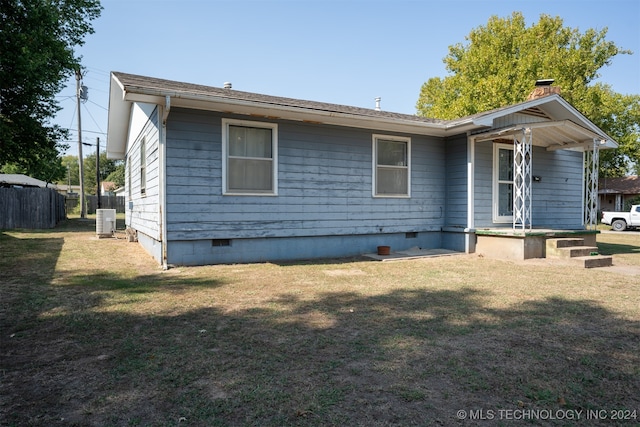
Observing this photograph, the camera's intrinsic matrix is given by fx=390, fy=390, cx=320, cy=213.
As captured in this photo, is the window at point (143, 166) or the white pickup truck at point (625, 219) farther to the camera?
the white pickup truck at point (625, 219)

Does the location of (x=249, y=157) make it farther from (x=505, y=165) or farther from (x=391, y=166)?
(x=505, y=165)

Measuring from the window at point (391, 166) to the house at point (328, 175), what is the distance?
1.1 inches

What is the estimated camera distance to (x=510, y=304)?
4.66m

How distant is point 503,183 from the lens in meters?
9.94

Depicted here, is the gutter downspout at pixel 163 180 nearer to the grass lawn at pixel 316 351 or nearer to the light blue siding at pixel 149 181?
the light blue siding at pixel 149 181

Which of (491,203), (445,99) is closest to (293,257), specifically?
(491,203)

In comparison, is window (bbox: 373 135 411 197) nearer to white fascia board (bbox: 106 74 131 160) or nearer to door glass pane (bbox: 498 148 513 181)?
door glass pane (bbox: 498 148 513 181)

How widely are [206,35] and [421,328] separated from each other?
9.66 meters

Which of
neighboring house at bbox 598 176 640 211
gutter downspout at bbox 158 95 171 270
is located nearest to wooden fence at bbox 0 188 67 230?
gutter downspout at bbox 158 95 171 270

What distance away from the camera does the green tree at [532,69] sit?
953 inches

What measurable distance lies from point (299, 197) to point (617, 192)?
4046 cm

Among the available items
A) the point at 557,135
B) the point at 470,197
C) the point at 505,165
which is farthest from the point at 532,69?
the point at 470,197

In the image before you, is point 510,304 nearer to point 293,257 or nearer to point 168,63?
point 293,257

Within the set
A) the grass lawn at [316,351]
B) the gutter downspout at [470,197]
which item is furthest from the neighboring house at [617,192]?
the grass lawn at [316,351]
